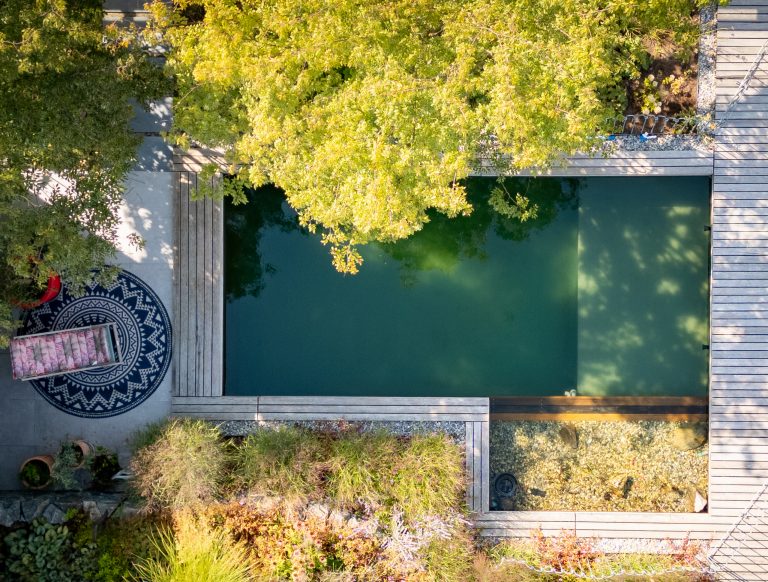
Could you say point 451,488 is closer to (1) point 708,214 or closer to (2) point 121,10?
(1) point 708,214

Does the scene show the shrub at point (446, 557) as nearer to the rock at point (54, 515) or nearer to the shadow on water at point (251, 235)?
the shadow on water at point (251, 235)

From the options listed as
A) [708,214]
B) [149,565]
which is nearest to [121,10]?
[149,565]

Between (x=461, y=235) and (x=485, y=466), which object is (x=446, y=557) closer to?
(x=485, y=466)

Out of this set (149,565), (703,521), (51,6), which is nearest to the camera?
(51,6)

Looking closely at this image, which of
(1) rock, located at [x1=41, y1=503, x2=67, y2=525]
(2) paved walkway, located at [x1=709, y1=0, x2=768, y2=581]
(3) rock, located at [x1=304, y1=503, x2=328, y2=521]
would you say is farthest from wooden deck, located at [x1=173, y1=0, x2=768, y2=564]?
(1) rock, located at [x1=41, y1=503, x2=67, y2=525]

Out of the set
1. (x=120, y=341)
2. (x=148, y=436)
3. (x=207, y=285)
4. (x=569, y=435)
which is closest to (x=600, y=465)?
(x=569, y=435)

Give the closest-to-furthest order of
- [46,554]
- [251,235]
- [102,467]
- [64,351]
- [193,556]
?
1. [193,556]
2. [46,554]
3. [64,351]
4. [102,467]
5. [251,235]

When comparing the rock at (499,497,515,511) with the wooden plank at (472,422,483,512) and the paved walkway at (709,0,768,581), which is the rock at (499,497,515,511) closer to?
the wooden plank at (472,422,483,512)
